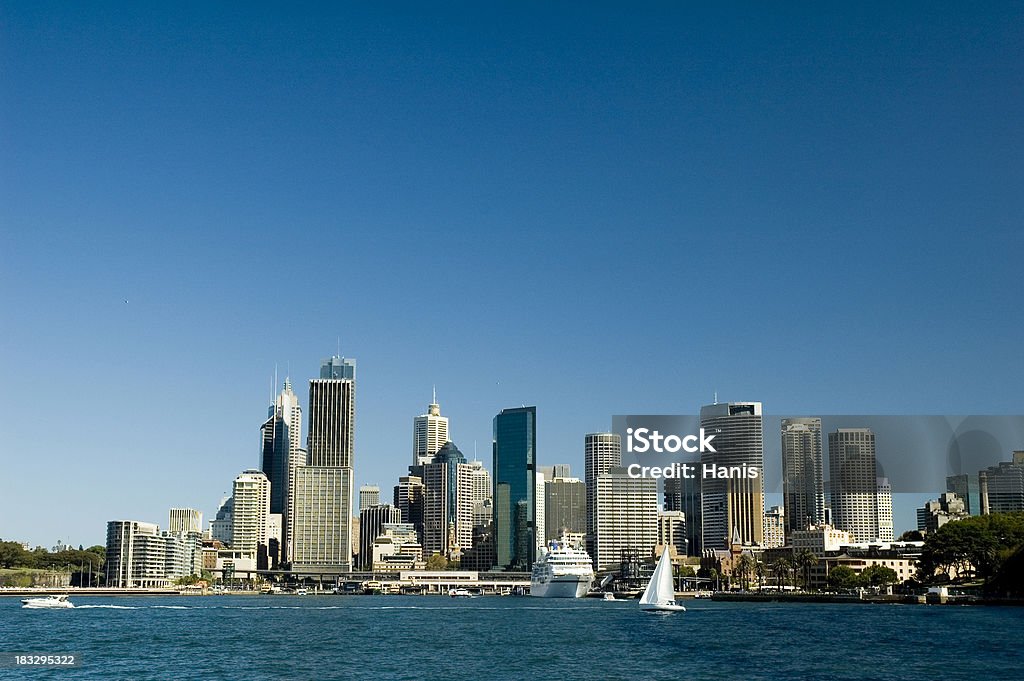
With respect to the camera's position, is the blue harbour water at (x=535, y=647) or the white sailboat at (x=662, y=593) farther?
the white sailboat at (x=662, y=593)

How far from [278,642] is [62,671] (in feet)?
78.2

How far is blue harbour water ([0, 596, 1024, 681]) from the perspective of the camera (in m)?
58.7

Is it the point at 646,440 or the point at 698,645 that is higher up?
the point at 646,440

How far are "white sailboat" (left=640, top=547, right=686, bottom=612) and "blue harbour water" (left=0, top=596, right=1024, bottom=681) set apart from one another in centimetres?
351

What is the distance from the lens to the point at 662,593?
120688mm

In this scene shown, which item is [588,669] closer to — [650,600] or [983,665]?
[983,665]

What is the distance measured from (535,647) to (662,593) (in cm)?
4839

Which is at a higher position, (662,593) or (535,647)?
(662,593)

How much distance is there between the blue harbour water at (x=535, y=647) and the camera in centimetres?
5866

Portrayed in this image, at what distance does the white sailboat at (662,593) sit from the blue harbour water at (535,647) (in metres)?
3.51

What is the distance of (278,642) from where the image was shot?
79.4 meters

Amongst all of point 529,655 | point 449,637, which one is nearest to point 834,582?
point 449,637

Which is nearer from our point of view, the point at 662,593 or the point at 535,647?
the point at 535,647

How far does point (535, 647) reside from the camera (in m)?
74.8
